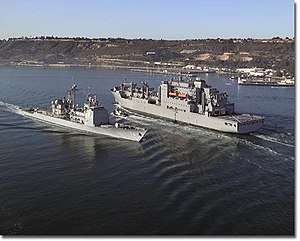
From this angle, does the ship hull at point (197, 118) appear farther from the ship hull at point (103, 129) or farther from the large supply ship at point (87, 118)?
the ship hull at point (103, 129)

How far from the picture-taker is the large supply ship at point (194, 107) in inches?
677

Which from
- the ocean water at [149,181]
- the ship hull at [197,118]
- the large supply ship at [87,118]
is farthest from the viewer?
the ship hull at [197,118]

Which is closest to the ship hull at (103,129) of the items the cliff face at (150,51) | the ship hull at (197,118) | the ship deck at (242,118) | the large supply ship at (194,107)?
the ship hull at (197,118)

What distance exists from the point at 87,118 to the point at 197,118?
16.8ft

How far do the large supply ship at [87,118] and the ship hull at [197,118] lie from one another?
356 centimetres

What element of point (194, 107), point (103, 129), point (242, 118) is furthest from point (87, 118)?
point (242, 118)

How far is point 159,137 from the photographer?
53.5 ft

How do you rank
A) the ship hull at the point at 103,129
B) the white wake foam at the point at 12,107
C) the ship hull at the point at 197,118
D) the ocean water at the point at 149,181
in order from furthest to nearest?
the white wake foam at the point at 12,107 → the ship hull at the point at 197,118 → the ship hull at the point at 103,129 → the ocean water at the point at 149,181

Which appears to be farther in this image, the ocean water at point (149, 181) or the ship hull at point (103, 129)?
the ship hull at point (103, 129)

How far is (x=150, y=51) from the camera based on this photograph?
73438 millimetres

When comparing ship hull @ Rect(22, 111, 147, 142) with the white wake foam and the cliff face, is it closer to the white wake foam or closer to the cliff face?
the white wake foam

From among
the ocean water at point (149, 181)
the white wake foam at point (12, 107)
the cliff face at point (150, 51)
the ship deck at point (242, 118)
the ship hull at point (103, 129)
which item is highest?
the cliff face at point (150, 51)

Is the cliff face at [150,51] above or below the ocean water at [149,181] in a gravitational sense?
above

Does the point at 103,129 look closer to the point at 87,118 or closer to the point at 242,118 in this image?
the point at 87,118
